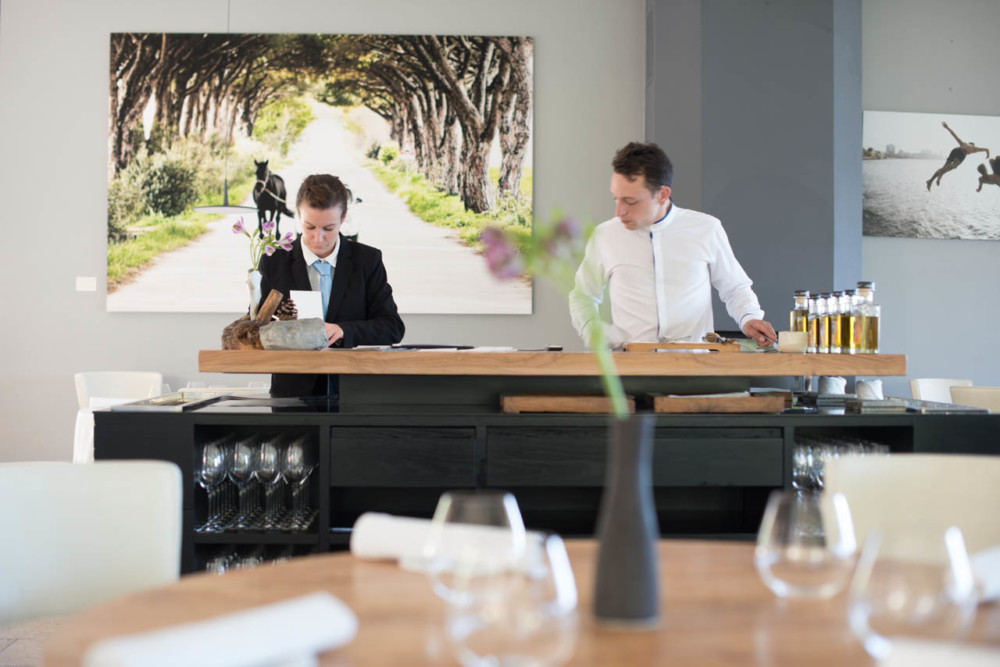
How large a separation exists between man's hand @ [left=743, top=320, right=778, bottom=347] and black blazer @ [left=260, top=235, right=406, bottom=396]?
49.2 inches

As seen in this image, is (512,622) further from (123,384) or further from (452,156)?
(452,156)

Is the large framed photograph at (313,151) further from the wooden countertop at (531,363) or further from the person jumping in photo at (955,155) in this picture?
the wooden countertop at (531,363)

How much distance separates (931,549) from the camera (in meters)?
0.91

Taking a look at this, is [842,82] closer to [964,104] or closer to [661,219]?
[964,104]

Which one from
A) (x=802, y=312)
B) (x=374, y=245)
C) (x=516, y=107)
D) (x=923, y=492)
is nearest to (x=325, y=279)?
(x=802, y=312)

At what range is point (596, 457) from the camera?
242 cm

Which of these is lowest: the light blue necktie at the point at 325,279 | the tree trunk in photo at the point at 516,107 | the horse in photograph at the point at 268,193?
the light blue necktie at the point at 325,279

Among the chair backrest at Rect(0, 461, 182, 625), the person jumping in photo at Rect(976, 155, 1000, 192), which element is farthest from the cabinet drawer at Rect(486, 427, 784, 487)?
the person jumping in photo at Rect(976, 155, 1000, 192)

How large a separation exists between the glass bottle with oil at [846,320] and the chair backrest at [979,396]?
5.00 ft

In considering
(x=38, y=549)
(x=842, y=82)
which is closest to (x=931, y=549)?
(x=38, y=549)

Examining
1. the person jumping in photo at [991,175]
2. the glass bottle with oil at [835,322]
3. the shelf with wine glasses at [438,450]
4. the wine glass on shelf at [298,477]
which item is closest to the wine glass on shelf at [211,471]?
the shelf with wine glasses at [438,450]

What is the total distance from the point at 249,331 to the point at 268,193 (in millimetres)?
2968

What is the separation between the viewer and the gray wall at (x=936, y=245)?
5.43m

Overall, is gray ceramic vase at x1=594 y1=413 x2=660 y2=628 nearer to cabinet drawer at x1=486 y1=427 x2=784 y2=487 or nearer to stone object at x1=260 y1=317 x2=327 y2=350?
cabinet drawer at x1=486 y1=427 x2=784 y2=487
